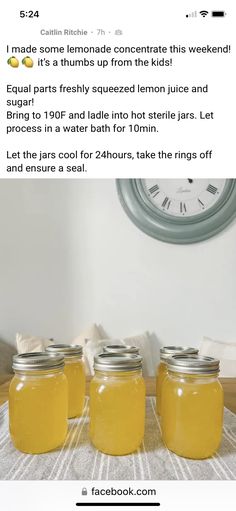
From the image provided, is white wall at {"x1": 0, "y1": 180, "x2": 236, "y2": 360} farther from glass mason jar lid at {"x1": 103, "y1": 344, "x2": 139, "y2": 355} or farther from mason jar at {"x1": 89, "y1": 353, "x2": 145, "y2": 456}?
mason jar at {"x1": 89, "y1": 353, "x2": 145, "y2": 456}

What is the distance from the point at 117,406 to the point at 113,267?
1.24 meters

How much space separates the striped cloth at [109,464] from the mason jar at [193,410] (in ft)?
0.05

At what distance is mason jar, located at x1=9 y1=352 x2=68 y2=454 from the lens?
48 centimetres

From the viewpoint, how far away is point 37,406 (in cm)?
49
